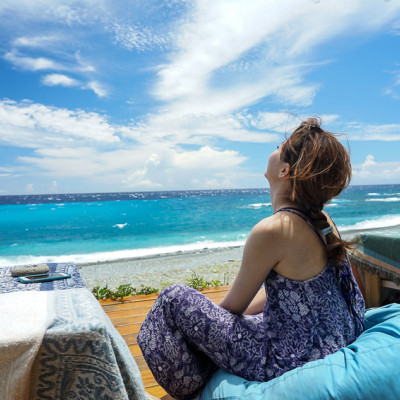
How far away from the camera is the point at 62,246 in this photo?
17828 millimetres

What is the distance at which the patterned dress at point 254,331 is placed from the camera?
4.40 ft

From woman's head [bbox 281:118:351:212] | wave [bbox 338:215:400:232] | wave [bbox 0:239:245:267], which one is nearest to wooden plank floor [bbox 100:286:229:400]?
woman's head [bbox 281:118:351:212]

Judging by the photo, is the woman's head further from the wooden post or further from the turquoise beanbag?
the wooden post

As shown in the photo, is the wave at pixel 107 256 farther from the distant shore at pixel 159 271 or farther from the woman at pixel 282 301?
the woman at pixel 282 301

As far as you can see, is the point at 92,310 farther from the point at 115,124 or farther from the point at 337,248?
the point at 115,124

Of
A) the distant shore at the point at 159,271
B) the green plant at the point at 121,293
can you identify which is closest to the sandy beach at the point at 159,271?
the distant shore at the point at 159,271

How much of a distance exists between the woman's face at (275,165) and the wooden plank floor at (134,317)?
1301 mm

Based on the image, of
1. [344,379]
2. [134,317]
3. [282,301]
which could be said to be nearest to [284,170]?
[282,301]

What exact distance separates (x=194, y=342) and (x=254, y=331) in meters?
0.25

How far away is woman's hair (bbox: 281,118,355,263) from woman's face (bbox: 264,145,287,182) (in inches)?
1.4

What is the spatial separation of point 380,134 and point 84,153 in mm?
41586

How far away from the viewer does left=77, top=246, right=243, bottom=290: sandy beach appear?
6.32m

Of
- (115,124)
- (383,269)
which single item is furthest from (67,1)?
(115,124)

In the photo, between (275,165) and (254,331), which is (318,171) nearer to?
(275,165)
